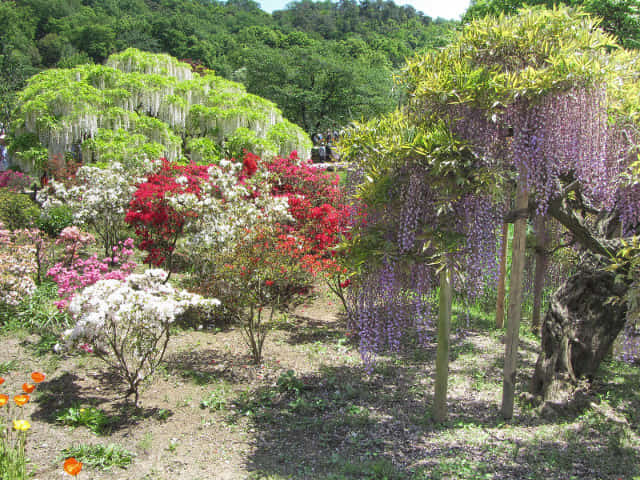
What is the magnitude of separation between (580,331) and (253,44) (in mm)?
47716

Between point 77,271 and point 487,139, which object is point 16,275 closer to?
point 77,271

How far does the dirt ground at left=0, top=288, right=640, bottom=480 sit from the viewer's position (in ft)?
12.9

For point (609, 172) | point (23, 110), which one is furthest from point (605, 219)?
point (23, 110)

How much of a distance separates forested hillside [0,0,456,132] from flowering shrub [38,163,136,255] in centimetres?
748

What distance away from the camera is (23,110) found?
1191 centimetres

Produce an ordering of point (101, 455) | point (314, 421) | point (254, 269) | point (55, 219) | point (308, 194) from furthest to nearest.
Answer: point (55, 219) → point (308, 194) → point (254, 269) → point (314, 421) → point (101, 455)

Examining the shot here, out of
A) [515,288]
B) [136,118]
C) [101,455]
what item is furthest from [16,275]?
[515,288]

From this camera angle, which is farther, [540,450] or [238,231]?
[238,231]

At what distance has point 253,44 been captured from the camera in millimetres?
47188

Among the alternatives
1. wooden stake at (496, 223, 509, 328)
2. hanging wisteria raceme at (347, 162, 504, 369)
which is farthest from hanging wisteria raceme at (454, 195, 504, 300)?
wooden stake at (496, 223, 509, 328)

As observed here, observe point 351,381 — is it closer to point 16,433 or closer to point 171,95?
point 16,433

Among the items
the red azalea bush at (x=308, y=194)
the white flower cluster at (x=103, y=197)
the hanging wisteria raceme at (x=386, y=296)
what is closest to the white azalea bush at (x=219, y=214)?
the red azalea bush at (x=308, y=194)

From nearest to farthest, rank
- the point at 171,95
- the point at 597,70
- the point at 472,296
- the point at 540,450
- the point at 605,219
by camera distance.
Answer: the point at 597,70, the point at 540,450, the point at 472,296, the point at 605,219, the point at 171,95

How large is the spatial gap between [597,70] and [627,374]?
4349 millimetres
